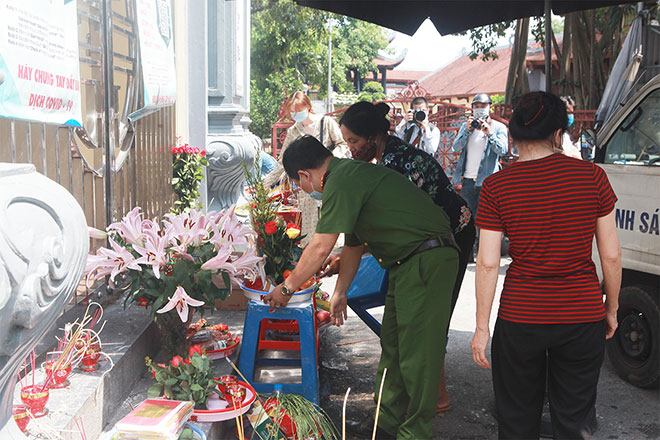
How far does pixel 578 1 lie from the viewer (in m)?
5.36

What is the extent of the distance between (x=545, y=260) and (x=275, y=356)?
6.01ft

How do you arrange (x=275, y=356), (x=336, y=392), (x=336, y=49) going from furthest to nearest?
1. (x=336, y=49)
2. (x=336, y=392)
3. (x=275, y=356)

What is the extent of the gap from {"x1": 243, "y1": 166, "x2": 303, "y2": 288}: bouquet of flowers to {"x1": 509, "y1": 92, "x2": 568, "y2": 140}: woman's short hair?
1481 millimetres

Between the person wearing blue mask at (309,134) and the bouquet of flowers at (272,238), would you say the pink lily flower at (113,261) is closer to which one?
the bouquet of flowers at (272,238)

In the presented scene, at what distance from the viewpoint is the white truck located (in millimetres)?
3848

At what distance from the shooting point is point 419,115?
7.72 metres

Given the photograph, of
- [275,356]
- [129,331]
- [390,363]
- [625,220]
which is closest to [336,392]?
[275,356]

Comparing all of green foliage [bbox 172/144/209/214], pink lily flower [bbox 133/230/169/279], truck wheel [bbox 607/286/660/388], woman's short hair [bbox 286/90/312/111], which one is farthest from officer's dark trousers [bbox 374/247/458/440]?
green foliage [bbox 172/144/209/214]

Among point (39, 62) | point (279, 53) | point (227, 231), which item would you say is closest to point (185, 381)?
point (227, 231)

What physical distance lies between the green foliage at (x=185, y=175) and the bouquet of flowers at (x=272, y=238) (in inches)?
95.4

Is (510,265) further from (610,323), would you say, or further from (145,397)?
(145,397)

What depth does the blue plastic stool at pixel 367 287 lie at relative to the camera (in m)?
3.96

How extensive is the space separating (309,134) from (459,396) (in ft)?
8.88

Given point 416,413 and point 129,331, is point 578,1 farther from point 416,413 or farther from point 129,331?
point 129,331
